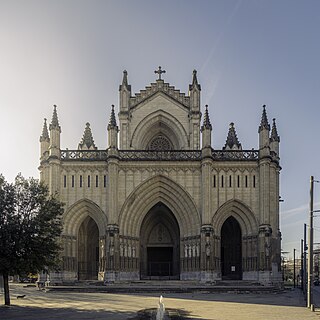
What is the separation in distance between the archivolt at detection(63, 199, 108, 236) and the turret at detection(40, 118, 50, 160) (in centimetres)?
721

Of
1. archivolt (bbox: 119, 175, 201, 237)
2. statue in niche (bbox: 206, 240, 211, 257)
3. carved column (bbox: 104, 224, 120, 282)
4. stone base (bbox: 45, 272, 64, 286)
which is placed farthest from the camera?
archivolt (bbox: 119, 175, 201, 237)

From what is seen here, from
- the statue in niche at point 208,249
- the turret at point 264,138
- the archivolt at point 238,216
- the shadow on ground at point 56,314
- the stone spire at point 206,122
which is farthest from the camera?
the stone spire at point 206,122

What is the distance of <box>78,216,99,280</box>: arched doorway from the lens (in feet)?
195

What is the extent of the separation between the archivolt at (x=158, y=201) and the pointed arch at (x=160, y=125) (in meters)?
7.78

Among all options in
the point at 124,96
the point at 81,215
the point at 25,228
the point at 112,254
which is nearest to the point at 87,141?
the point at 124,96

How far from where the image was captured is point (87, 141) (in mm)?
71812

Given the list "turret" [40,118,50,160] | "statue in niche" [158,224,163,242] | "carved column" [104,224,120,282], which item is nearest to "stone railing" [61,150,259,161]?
"turret" [40,118,50,160]

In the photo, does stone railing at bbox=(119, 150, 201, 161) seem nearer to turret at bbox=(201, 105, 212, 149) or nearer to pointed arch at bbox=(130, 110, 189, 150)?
turret at bbox=(201, 105, 212, 149)

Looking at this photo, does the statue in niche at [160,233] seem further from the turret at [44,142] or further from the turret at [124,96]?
the turret at [44,142]

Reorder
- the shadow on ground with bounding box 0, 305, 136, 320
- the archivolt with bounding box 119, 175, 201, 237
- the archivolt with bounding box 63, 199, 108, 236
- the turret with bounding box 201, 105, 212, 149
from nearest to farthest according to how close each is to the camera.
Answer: the shadow on ground with bounding box 0, 305, 136, 320 → the archivolt with bounding box 63, 199, 108, 236 → the archivolt with bounding box 119, 175, 201, 237 → the turret with bounding box 201, 105, 212, 149

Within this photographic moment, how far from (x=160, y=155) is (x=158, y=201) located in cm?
538

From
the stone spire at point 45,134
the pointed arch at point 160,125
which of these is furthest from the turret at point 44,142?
the pointed arch at point 160,125

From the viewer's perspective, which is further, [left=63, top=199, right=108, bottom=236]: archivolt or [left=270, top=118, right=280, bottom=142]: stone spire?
[left=270, top=118, right=280, bottom=142]: stone spire

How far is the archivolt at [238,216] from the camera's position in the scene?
185ft
